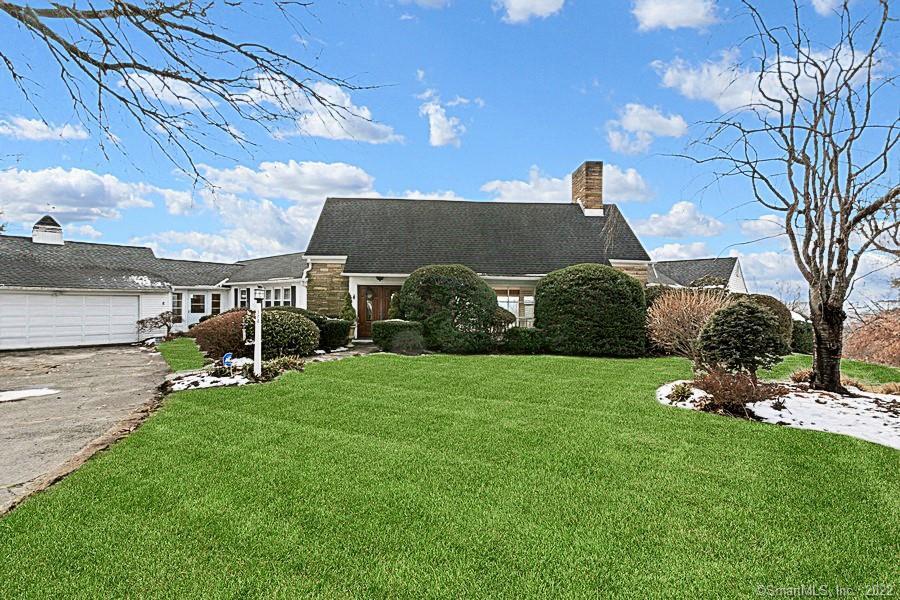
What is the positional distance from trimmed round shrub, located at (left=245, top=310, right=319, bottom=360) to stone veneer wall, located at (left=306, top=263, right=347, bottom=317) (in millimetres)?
5415

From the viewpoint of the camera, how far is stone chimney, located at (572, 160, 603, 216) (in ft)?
72.9

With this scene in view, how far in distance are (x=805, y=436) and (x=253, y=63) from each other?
743 cm

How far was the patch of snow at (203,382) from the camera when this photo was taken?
9188 millimetres

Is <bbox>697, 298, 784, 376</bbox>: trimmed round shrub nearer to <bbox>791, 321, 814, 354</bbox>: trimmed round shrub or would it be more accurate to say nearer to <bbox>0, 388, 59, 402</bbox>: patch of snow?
<bbox>791, 321, 814, 354</bbox>: trimmed round shrub

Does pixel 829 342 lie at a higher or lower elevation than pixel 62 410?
higher

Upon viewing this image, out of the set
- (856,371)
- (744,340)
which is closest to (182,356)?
(744,340)

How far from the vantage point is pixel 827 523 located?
3693mm

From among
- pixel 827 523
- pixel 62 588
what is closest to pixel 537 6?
pixel 827 523

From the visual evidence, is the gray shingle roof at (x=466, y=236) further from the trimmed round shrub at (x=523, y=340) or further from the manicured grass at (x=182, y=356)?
the manicured grass at (x=182, y=356)

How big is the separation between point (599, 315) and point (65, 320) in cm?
2006

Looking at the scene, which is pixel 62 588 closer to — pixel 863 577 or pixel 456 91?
pixel 863 577

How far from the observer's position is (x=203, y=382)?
9.50m

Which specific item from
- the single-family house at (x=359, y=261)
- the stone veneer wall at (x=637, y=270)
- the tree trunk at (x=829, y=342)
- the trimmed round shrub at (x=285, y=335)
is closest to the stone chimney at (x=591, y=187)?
the single-family house at (x=359, y=261)

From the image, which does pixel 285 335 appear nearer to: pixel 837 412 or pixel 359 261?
pixel 359 261
